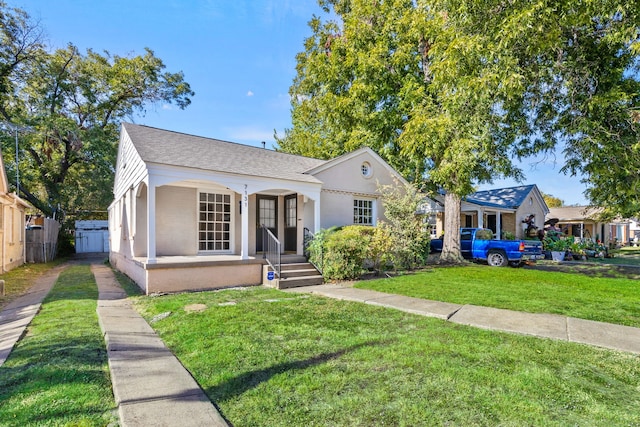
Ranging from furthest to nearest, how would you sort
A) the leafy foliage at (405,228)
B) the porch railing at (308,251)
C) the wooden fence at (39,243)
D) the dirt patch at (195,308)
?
the wooden fence at (39,243) → the leafy foliage at (405,228) → the porch railing at (308,251) → the dirt patch at (195,308)

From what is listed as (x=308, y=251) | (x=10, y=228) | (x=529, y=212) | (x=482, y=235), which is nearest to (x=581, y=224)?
(x=529, y=212)

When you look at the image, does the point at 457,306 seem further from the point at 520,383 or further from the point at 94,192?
the point at 94,192

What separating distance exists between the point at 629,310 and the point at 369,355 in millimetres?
6038

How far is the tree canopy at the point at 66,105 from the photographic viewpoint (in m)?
19.4

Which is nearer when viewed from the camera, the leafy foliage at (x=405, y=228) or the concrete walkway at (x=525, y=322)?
the concrete walkway at (x=525, y=322)

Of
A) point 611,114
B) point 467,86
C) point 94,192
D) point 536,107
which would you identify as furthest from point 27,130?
point 611,114

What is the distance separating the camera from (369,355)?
4020mm

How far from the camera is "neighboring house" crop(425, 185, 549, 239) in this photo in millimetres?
22219

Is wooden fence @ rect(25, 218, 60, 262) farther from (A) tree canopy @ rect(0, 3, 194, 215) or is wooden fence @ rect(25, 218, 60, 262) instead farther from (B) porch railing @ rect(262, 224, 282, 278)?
(B) porch railing @ rect(262, 224, 282, 278)

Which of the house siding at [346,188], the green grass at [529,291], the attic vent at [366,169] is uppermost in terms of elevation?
the attic vent at [366,169]

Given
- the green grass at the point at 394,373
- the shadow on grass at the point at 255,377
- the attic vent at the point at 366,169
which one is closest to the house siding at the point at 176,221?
the green grass at the point at 394,373

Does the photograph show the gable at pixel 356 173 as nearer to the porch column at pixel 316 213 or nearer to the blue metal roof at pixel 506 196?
the porch column at pixel 316 213

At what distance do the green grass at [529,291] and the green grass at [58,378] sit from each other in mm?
6186

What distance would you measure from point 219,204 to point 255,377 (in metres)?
8.21
